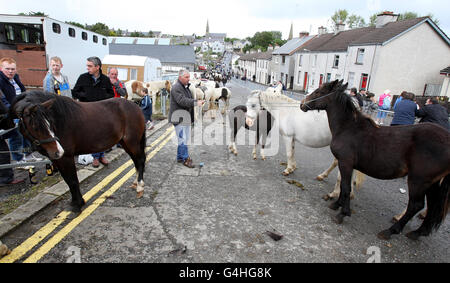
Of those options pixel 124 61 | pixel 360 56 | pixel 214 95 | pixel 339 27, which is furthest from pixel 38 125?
pixel 339 27

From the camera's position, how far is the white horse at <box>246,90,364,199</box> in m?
5.30

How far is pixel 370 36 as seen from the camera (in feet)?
90.6

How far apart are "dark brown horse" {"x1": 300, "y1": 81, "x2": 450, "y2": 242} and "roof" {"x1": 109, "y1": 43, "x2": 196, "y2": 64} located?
48977 millimetres

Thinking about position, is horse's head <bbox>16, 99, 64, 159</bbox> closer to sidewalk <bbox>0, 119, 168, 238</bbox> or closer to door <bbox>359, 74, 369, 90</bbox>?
sidewalk <bbox>0, 119, 168, 238</bbox>

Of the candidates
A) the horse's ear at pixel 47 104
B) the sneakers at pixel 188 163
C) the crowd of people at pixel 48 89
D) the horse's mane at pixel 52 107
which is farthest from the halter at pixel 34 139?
the sneakers at pixel 188 163

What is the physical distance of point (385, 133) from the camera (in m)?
3.69

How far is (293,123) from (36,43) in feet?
44.3

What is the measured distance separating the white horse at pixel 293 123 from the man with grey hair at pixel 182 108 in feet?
5.67

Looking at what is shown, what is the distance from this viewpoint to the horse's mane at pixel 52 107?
2.89 m

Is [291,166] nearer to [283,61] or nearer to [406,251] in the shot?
[406,251]

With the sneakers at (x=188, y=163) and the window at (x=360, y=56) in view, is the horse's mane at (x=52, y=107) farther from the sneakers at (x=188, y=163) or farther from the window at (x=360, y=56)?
the window at (x=360, y=56)

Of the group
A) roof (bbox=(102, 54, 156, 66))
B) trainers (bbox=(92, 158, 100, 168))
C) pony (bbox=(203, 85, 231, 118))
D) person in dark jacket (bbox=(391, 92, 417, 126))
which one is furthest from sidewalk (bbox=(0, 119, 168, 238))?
roof (bbox=(102, 54, 156, 66))

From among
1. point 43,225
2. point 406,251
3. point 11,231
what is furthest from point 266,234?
point 11,231
